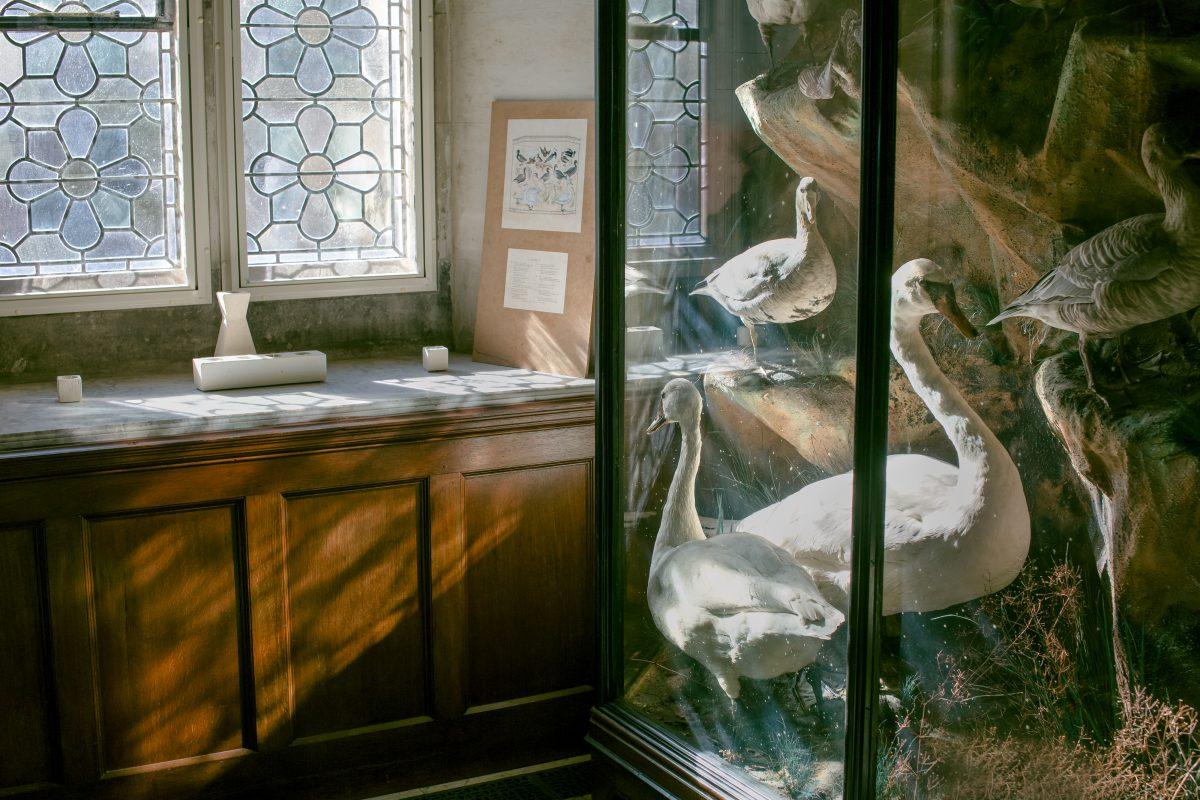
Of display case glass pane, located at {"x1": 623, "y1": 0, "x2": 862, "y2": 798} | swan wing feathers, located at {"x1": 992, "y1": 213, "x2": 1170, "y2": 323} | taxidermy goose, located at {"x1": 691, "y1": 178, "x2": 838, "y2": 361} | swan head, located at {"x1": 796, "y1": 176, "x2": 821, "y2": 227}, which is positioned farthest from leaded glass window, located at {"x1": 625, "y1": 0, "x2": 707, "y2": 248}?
swan wing feathers, located at {"x1": 992, "y1": 213, "x2": 1170, "y2": 323}

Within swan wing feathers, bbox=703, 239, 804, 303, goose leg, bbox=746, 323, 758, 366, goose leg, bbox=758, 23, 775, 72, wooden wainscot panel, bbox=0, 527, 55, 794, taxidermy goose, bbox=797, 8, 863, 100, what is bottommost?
wooden wainscot panel, bbox=0, 527, 55, 794

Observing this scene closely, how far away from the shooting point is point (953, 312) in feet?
5.46

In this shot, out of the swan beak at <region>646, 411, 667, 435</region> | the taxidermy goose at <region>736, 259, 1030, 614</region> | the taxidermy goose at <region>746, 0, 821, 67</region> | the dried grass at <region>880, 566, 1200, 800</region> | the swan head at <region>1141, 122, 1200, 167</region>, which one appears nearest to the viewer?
the swan head at <region>1141, 122, 1200, 167</region>

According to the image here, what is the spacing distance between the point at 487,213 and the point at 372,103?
0.46 metres

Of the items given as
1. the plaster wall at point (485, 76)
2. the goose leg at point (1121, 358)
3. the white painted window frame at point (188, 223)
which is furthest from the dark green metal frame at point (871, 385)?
the white painted window frame at point (188, 223)

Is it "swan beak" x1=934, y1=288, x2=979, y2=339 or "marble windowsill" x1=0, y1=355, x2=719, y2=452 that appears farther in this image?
"marble windowsill" x1=0, y1=355, x2=719, y2=452

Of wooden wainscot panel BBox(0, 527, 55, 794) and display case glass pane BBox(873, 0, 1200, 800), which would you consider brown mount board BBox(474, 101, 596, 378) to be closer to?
wooden wainscot panel BBox(0, 527, 55, 794)

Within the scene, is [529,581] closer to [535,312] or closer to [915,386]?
[535,312]

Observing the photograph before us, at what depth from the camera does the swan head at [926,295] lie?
1659 millimetres

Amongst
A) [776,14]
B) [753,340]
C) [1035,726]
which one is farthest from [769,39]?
[1035,726]

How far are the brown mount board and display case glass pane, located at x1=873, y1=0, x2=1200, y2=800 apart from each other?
1.55 metres

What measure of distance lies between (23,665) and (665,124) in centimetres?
184

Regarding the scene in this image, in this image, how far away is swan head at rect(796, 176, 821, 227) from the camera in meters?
1.83

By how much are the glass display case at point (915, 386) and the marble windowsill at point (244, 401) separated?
2.80ft
